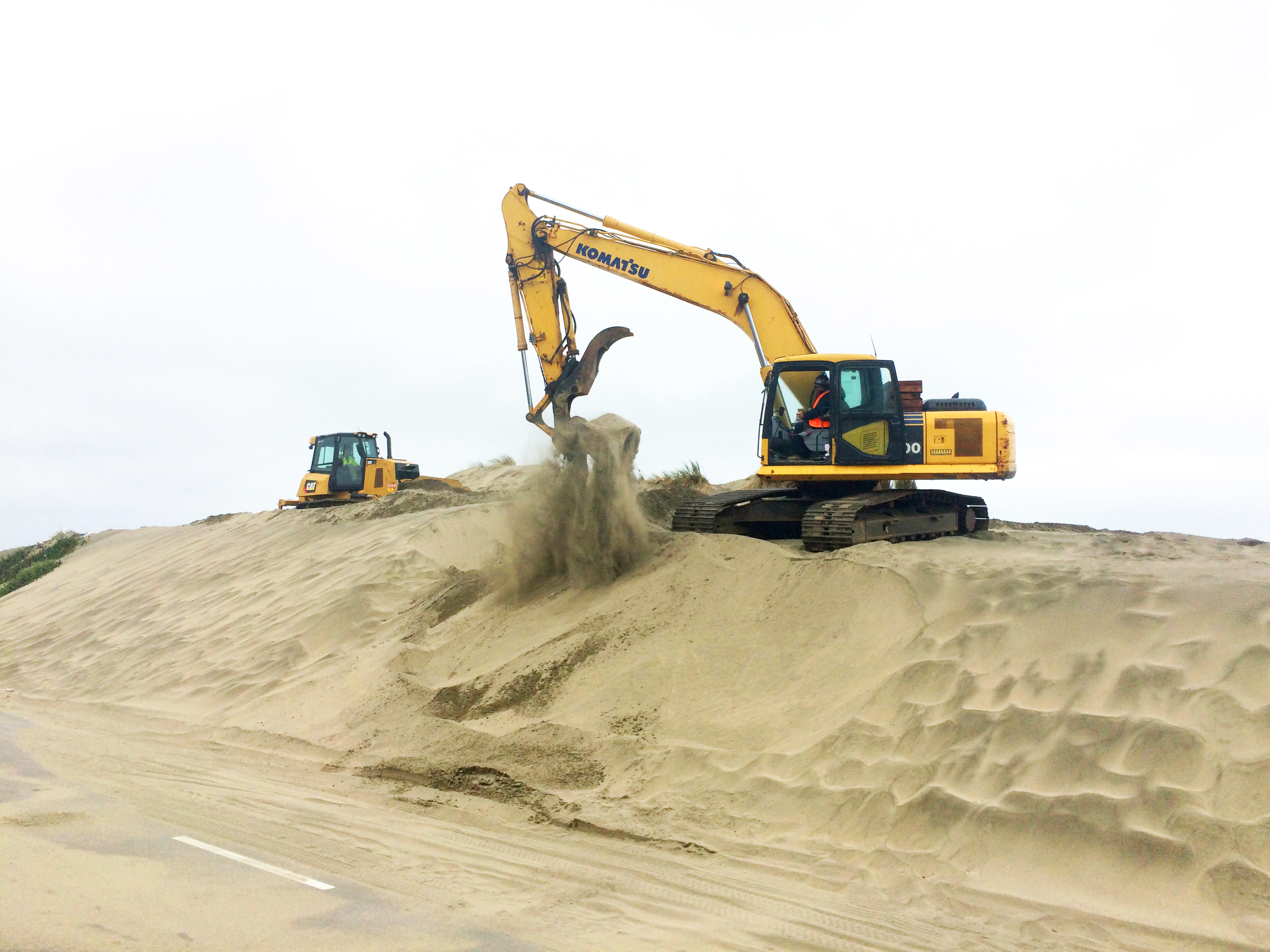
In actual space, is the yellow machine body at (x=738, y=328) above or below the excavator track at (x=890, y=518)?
above

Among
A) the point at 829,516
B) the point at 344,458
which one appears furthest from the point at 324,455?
the point at 829,516

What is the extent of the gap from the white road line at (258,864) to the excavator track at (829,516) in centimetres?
607

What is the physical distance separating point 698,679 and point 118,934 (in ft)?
15.8

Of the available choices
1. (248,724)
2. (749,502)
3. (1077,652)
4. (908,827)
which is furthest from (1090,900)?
(248,724)

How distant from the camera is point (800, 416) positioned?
36.9 feet

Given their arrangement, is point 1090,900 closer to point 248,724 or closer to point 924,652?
point 924,652

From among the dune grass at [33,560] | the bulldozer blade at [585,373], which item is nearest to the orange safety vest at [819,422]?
the bulldozer blade at [585,373]

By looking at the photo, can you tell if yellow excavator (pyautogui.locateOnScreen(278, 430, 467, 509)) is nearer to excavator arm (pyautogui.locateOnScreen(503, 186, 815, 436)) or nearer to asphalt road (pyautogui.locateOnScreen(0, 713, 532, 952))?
excavator arm (pyautogui.locateOnScreen(503, 186, 815, 436))

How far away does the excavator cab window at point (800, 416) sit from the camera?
36.4 feet

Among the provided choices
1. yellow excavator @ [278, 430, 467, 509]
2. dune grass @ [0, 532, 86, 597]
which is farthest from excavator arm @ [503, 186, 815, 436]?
dune grass @ [0, 532, 86, 597]

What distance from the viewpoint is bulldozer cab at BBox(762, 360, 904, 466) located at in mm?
11031

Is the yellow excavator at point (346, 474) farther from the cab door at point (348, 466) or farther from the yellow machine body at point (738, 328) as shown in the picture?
the yellow machine body at point (738, 328)

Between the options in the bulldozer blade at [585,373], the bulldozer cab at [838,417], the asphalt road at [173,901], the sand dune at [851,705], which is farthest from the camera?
the bulldozer blade at [585,373]

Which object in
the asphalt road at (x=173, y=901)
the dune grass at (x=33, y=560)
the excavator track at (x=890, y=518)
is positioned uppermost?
the excavator track at (x=890, y=518)
